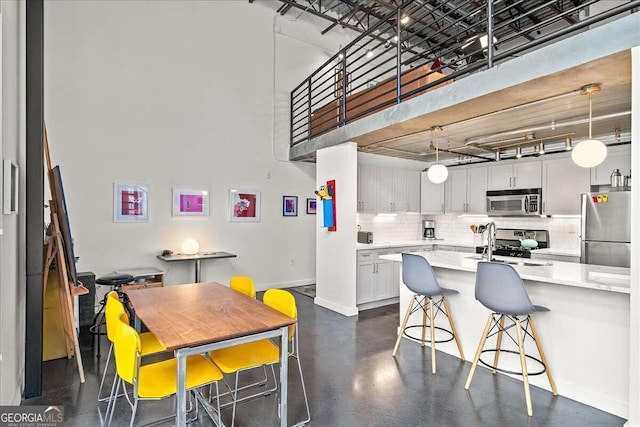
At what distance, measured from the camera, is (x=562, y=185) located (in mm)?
5309

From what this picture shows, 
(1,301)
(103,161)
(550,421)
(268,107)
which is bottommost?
(550,421)

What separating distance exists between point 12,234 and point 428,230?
6.41 metres

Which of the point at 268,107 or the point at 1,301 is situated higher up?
the point at 268,107

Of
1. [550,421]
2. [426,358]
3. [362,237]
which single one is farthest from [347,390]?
[362,237]

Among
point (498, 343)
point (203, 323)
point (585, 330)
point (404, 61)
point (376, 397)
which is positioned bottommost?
point (376, 397)

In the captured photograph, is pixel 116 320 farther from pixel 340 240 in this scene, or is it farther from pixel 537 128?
pixel 537 128

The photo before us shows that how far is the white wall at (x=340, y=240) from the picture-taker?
504 centimetres

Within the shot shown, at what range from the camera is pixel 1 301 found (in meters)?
2.09

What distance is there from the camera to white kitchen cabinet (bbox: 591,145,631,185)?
15.5ft

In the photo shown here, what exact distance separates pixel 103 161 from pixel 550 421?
589 cm

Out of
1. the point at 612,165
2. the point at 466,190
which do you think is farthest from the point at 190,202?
the point at 612,165

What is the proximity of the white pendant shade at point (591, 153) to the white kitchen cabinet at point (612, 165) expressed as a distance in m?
2.83

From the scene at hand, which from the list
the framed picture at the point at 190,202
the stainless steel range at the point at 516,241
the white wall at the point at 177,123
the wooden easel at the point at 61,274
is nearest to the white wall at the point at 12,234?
the wooden easel at the point at 61,274

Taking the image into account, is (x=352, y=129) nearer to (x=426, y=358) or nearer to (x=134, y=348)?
(x=426, y=358)
